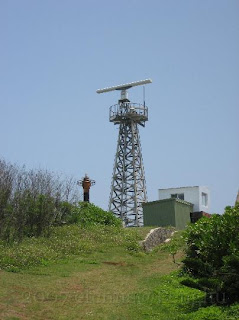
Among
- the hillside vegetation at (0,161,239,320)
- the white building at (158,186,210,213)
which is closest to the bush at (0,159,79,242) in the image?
the hillside vegetation at (0,161,239,320)

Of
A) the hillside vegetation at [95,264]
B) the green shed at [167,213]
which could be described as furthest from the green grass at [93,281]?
the green shed at [167,213]

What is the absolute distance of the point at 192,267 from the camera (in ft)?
45.2

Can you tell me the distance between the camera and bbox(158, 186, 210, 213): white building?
3209cm

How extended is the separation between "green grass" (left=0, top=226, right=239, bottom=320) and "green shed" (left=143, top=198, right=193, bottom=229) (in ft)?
18.9

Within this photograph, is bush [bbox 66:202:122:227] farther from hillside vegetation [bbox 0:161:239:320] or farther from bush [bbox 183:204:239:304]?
bush [bbox 183:204:239:304]

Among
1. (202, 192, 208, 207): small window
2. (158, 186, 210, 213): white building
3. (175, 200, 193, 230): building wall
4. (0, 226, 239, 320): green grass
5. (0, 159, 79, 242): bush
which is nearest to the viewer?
(0, 226, 239, 320): green grass

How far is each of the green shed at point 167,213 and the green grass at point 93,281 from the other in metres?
5.75

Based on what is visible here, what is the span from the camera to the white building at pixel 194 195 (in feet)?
105

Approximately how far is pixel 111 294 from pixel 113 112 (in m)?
32.6

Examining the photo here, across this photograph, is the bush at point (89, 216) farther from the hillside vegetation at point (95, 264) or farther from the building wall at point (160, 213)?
the building wall at point (160, 213)

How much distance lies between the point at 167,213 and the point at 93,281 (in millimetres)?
13733

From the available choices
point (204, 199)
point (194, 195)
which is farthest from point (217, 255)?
point (204, 199)

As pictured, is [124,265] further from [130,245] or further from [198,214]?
[198,214]

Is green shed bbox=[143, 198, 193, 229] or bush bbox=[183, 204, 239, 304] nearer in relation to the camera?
bush bbox=[183, 204, 239, 304]
